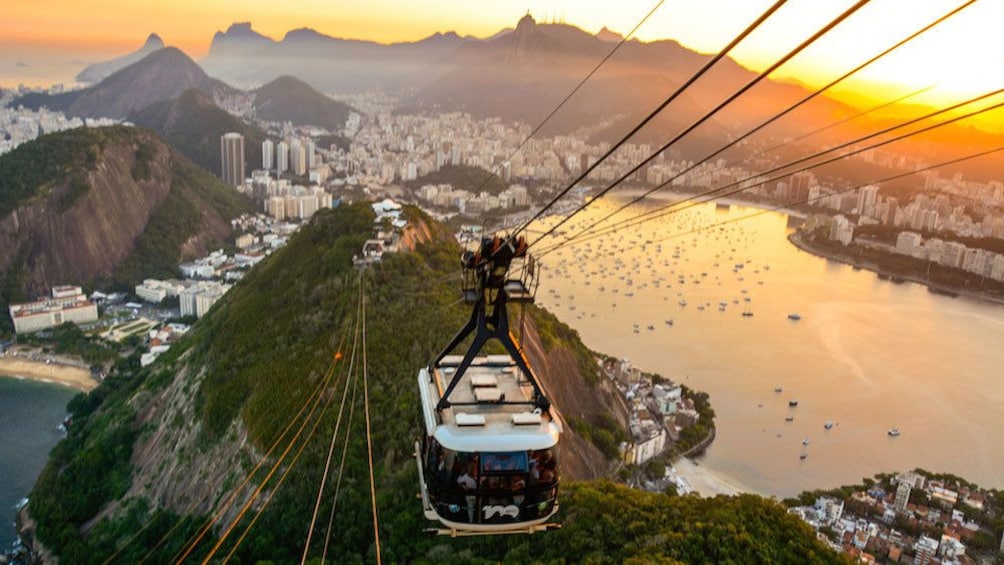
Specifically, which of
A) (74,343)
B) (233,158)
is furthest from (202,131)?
(74,343)

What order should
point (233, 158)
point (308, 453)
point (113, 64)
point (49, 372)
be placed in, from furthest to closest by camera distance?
point (113, 64)
point (233, 158)
point (49, 372)
point (308, 453)

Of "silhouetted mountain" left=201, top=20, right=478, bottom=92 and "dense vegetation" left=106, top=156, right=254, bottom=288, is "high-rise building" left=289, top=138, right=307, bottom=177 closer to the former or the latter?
"dense vegetation" left=106, top=156, right=254, bottom=288

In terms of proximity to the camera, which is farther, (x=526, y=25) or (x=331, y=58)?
(x=331, y=58)

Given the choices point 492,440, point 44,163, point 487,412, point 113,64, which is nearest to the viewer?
point 492,440

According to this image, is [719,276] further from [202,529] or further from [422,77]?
[422,77]

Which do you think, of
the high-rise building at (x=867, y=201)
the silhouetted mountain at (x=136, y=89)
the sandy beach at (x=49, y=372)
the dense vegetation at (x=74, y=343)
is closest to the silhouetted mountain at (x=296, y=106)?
the silhouetted mountain at (x=136, y=89)

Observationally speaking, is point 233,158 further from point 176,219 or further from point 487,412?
point 487,412

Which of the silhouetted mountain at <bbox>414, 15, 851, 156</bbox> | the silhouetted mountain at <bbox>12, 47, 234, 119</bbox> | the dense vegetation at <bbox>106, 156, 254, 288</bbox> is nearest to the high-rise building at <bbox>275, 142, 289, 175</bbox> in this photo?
the dense vegetation at <bbox>106, 156, 254, 288</bbox>
